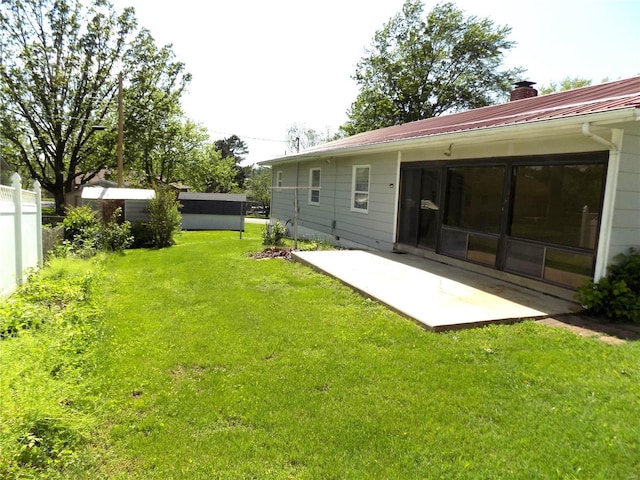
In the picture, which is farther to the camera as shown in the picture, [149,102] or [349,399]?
[149,102]

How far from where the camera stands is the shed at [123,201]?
1183 centimetres

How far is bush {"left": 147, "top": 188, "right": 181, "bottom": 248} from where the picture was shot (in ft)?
38.6

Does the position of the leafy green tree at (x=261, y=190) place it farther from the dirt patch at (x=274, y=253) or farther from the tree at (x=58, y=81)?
the dirt patch at (x=274, y=253)

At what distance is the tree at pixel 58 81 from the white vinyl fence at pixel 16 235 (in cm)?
1774

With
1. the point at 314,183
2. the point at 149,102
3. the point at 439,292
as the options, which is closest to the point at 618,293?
the point at 439,292

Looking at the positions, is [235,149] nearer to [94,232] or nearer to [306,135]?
[306,135]

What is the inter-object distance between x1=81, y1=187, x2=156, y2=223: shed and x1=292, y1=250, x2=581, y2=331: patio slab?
23.0ft

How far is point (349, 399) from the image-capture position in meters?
2.85

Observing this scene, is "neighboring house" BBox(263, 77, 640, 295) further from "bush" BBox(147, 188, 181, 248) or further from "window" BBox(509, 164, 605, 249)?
"bush" BBox(147, 188, 181, 248)

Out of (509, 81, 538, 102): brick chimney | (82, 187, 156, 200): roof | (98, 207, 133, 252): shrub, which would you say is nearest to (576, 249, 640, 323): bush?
(509, 81, 538, 102): brick chimney

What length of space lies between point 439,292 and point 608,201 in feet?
7.31

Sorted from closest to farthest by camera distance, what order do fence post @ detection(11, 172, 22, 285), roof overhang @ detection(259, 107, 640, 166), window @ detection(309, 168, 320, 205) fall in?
roof overhang @ detection(259, 107, 640, 166), fence post @ detection(11, 172, 22, 285), window @ detection(309, 168, 320, 205)

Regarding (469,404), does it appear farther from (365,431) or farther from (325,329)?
(325,329)

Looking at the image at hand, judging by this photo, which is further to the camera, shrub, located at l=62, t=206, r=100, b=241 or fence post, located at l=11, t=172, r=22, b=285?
shrub, located at l=62, t=206, r=100, b=241
